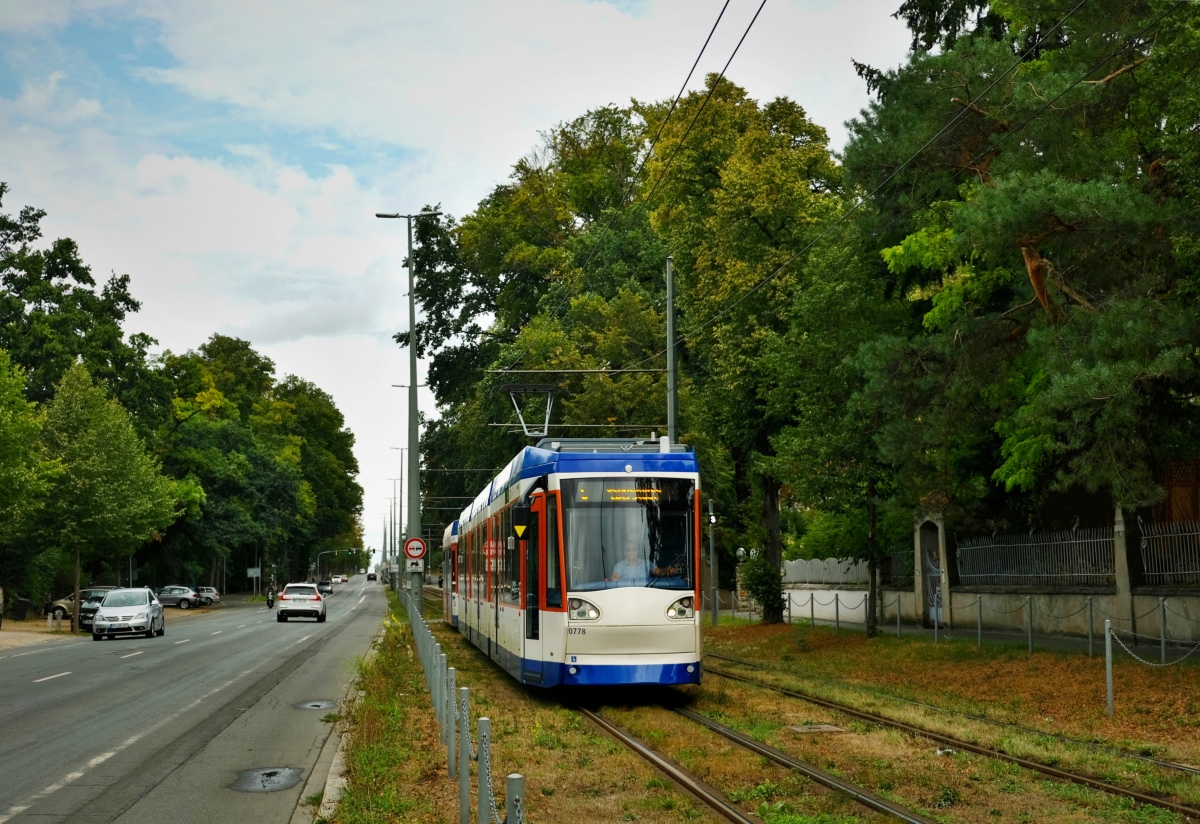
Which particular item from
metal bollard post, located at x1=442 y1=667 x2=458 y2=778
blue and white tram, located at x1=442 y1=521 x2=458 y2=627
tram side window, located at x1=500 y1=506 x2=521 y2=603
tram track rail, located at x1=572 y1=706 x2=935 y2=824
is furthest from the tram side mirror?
blue and white tram, located at x1=442 y1=521 x2=458 y2=627

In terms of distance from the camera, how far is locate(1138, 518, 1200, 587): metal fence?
2191cm

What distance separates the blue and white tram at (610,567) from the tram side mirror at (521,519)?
0.06ft

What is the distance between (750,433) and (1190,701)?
18.7 meters

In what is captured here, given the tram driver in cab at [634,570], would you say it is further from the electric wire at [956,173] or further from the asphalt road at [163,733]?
the electric wire at [956,173]

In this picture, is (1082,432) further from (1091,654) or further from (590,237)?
(590,237)

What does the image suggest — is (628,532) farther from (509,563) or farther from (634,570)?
(509,563)

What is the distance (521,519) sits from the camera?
1803 cm

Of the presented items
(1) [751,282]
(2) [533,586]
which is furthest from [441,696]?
(1) [751,282]

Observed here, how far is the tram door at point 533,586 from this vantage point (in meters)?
17.3

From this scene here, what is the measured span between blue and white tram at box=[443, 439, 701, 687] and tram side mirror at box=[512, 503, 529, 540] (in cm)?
2

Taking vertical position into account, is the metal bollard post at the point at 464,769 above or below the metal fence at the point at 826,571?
below

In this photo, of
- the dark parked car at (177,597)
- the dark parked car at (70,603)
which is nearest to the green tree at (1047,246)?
the dark parked car at (70,603)

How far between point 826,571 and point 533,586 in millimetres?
28363

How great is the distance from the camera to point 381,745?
40.2 ft
